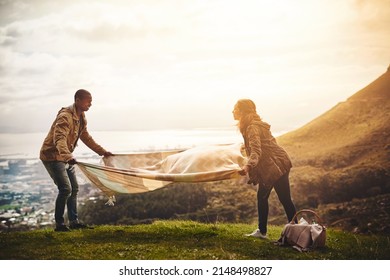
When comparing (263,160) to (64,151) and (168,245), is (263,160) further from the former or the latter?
(64,151)

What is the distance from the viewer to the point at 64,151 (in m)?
4.93

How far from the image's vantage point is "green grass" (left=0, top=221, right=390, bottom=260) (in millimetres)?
4609

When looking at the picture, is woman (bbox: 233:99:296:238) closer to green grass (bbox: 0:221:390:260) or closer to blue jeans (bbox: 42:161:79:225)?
green grass (bbox: 0:221:390:260)

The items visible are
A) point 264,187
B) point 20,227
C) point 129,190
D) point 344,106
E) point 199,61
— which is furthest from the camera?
point 344,106

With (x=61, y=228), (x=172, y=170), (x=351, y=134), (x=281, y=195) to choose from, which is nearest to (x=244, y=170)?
(x=281, y=195)

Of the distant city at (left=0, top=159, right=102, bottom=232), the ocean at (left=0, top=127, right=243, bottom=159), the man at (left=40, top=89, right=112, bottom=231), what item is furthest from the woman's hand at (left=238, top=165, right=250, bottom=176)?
the distant city at (left=0, top=159, right=102, bottom=232)

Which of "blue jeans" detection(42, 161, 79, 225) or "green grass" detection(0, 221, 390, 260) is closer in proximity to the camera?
"green grass" detection(0, 221, 390, 260)

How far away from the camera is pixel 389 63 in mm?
7273

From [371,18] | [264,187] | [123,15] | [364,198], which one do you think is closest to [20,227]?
[123,15]

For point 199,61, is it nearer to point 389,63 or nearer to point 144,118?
point 144,118

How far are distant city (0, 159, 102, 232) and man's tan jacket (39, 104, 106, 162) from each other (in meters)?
2.21

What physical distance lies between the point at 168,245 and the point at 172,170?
34.6 inches

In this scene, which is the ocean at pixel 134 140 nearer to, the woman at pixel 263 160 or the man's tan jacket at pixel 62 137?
the man's tan jacket at pixel 62 137
